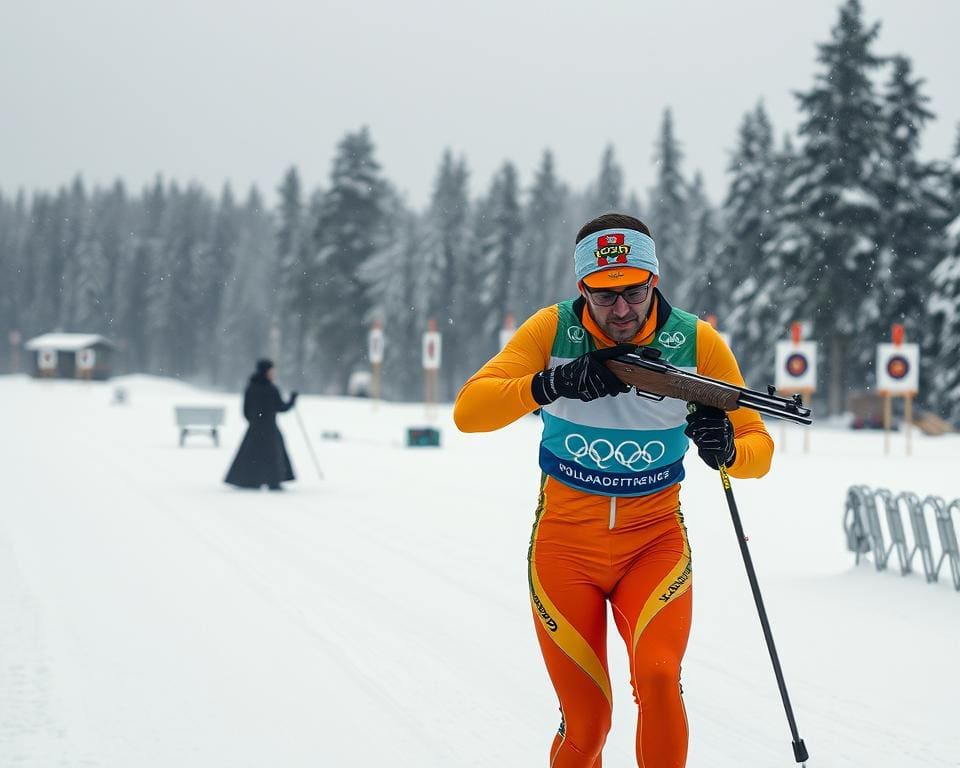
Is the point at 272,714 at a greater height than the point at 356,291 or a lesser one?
lesser

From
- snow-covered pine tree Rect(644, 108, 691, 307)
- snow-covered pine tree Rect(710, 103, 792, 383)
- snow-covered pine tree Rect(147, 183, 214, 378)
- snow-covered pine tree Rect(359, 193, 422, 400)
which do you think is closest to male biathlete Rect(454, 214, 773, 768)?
snow-covered pine tree Rect(710, 103, 792, 383)

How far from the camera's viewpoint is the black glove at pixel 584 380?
134 inches

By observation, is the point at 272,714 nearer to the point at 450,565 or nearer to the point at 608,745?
the point at 608,745

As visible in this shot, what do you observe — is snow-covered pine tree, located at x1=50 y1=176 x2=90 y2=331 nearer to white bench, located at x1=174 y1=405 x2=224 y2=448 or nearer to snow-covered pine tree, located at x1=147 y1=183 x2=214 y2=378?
snow-covered pine tree, located at x1=147 y1=183 x2=214 y2=378

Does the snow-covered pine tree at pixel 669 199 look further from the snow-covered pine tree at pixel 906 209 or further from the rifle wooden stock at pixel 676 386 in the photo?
the rifle wooden stock at pixel 676 386

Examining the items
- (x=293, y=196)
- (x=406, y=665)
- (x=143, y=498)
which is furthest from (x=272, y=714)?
(x=293, y=196)

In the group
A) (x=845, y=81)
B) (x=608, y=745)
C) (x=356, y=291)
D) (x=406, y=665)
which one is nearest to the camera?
(x=608, y=745)

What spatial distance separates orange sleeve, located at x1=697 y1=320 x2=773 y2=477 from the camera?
371 cm

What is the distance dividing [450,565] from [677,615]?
630cm

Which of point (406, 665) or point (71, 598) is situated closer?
point (406, 665)

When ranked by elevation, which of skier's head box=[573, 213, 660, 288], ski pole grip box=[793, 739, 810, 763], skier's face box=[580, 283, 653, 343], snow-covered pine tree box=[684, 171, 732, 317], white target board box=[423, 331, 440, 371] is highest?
snow-covered pine tree box=[684, 171, 732, 317]

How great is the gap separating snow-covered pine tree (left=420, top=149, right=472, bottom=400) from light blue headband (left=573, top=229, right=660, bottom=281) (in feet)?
222

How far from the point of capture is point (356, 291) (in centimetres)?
6569

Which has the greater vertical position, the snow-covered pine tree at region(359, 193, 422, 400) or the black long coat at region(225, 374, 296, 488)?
the snow-covered pine tree at region(359, 193, 422, 400)
